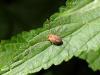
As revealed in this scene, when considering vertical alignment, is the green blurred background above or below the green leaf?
above

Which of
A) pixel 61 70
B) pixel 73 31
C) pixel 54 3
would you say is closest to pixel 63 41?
pixel 73 31

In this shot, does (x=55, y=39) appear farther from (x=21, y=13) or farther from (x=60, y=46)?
(x=21, y=13)

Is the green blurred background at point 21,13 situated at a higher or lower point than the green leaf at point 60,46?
higher

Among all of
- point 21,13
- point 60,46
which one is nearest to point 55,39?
point 60,46

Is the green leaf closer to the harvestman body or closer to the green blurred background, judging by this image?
the harvestman body

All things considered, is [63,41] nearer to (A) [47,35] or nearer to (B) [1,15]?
(A) [47,35]

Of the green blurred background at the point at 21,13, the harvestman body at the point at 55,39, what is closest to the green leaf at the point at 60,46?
the harvestman body at the point at 55,39

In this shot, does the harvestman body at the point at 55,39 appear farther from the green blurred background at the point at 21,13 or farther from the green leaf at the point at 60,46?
the green blurred background at the point at 21,13

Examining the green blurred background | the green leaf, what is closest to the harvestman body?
the green leaf
